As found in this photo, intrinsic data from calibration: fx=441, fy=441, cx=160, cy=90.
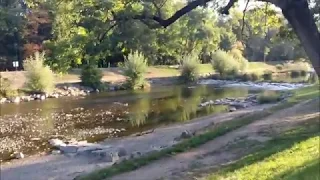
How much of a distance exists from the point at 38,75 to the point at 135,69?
11108 mm

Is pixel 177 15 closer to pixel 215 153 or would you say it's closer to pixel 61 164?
pixel 215 153

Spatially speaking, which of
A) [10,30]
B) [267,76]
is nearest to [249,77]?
[267,76]

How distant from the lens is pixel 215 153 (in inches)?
514

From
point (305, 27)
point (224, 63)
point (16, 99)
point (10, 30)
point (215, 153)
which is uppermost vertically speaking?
point (10, 30)

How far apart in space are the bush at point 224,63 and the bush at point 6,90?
30.5 meters

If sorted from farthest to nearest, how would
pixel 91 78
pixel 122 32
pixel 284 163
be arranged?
pixel 91 78 < pixel 122 32 < pixel 284 163

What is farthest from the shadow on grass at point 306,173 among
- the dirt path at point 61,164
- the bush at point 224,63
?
the bush at point 224,63

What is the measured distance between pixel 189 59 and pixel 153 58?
11.1m

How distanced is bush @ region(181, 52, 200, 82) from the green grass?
44.9 metres

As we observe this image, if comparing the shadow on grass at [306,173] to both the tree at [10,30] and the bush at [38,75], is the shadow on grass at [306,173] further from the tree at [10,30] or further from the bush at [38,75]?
the tree at [10,30]

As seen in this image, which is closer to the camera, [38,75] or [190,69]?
[38,75]

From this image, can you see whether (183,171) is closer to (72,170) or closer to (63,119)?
(72,170)

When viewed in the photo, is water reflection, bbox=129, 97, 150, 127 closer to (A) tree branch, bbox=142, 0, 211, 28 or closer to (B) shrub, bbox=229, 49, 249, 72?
(A) tree branch, bbox=142, 0, 211, 28

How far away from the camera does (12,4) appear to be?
55.8m
